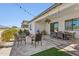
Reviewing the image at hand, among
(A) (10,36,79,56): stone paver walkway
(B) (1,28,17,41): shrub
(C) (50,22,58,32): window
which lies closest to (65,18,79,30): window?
(C) (50,22,58,32): window

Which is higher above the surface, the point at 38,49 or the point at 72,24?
the point at 72,24

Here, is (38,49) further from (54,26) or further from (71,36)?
(54,26)

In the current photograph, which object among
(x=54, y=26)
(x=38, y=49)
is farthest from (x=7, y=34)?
(x=38, y=49)

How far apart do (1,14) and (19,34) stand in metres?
3.03

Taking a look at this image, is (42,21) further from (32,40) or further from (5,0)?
Result: (5,0)

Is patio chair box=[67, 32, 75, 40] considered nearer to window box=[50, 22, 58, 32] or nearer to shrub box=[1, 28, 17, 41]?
window box=[50, 22, 58, 32]

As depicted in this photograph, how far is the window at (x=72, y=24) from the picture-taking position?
12.9 meters

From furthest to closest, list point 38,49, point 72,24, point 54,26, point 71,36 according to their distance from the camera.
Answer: point 54,26 < point 72,24 < point 71,36 < point 38,49

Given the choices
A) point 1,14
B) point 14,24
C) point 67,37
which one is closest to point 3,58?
point 1,14

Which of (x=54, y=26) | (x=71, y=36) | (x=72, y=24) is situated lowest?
(x=71, y=36)

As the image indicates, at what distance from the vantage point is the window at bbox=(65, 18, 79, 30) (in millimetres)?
12922

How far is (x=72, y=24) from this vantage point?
13648 mm

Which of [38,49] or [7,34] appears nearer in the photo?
[38,49]

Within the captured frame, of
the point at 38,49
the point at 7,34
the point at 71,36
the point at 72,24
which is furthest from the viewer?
the point at 72,24
